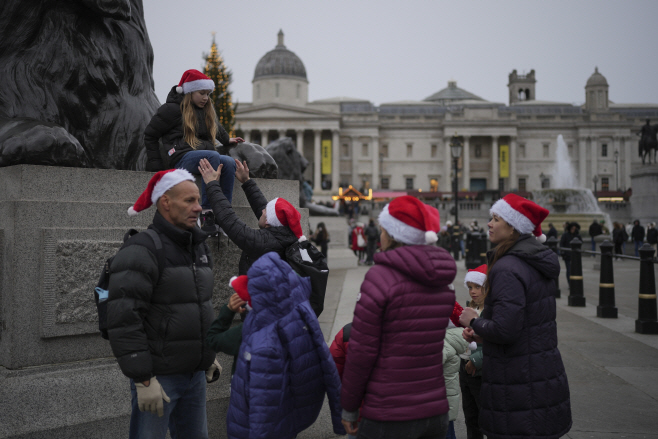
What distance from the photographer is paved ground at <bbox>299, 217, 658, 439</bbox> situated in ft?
14.8

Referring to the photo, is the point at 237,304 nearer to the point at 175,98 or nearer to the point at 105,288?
the point at 105,288

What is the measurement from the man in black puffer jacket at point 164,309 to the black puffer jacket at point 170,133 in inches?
40.5

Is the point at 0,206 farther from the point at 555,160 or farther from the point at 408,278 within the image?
the point at 555,160

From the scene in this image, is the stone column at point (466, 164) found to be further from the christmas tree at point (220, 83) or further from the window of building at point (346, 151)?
the christmas tree at point (220, 83)

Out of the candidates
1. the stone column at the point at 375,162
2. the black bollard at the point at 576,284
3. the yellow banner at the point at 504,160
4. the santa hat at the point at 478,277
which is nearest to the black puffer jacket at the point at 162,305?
the santa hat at the point at 478,277

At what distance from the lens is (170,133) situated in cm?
398

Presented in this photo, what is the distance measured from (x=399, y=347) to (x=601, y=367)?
4588 mm

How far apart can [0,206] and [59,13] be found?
147 centimetres

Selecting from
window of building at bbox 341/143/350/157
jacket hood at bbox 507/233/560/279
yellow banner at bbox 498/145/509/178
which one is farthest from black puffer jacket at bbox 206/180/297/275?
yellow banner at bbox 498/145/509/178

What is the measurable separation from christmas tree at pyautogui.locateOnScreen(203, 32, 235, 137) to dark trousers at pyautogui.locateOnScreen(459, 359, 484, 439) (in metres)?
26.2

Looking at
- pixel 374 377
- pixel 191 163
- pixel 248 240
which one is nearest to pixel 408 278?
pixel 374 377

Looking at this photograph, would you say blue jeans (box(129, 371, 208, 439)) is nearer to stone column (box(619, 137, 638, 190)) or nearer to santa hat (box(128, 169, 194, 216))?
santa hat (box(128, 169, 194, 216))

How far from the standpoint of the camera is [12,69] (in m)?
3.99

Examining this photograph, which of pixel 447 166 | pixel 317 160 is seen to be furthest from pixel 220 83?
pixel 447 166
